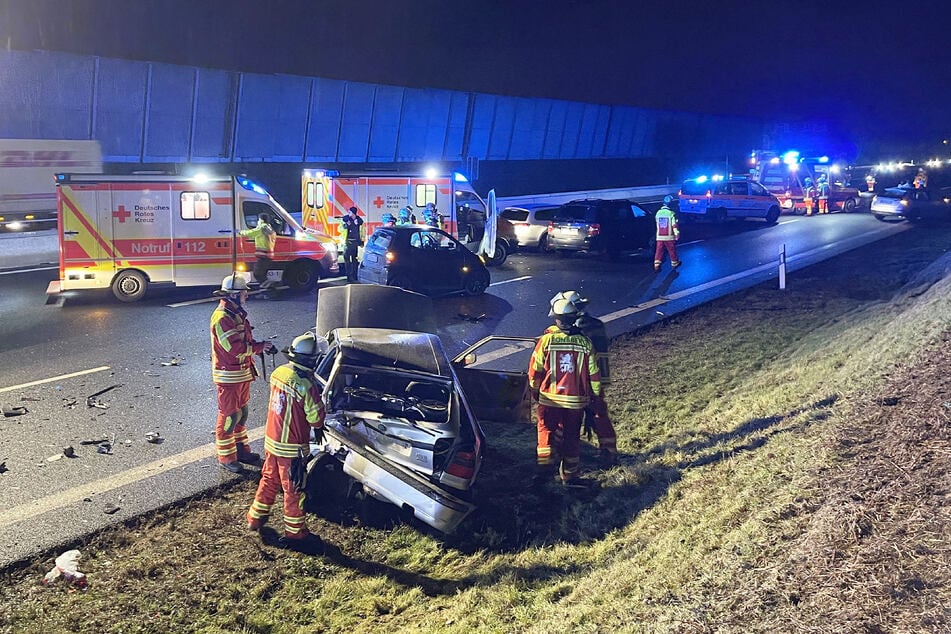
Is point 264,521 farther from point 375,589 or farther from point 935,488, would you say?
point 935,488

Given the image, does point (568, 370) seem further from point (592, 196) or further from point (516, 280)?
point (592, 196)

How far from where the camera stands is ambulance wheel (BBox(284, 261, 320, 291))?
16891 millimetres

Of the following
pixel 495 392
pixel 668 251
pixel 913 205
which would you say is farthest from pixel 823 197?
pixel 495 392

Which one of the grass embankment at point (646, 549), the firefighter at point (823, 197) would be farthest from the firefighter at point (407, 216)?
the firefighter at point (823, 197)

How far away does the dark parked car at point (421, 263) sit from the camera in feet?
52.2

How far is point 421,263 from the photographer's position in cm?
1611

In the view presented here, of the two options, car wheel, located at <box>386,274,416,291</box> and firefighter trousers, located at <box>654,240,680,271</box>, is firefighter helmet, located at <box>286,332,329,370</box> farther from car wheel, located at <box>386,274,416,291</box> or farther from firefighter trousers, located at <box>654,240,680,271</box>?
firefighter trousers, located at <box>654,240,680,271</box>

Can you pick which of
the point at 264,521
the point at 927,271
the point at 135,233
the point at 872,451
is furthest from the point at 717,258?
the point at 264,521

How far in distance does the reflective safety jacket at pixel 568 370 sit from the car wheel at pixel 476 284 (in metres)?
8.97

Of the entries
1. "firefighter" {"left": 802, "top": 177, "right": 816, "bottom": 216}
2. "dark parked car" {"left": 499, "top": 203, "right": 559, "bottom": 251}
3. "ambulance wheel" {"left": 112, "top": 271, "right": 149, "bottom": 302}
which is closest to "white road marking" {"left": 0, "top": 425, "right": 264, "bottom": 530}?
"ambulance wheel" {"left": 112, "top": 271, "right": 149, "bottom": 302}

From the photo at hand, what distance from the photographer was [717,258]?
22812 mm

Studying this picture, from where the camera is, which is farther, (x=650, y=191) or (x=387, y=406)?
(x=650, y=191)

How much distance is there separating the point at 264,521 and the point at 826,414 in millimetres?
5361

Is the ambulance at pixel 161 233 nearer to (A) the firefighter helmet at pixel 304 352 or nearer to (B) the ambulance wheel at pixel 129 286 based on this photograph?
(B) the ambulance wheel at pixel 129 286
